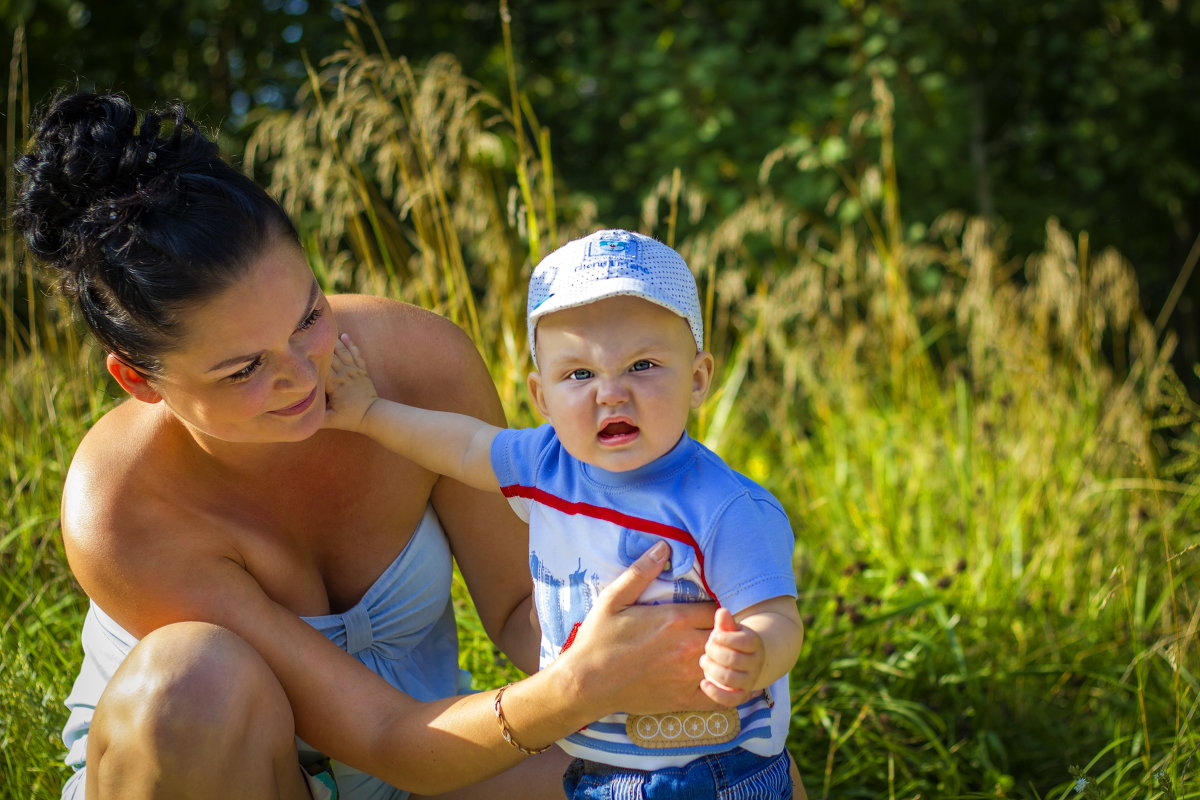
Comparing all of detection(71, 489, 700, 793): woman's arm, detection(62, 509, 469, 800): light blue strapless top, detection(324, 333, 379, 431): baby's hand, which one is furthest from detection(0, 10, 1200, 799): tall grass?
detection(324, 333, 379, 431): baby's hand

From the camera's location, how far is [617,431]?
4.68ft

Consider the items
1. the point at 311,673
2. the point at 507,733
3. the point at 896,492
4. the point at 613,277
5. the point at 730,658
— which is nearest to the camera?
the point at 730,658

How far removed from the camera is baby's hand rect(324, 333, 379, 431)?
172cm

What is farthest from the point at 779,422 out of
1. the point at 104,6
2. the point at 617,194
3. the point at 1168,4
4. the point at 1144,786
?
the point at 104,6

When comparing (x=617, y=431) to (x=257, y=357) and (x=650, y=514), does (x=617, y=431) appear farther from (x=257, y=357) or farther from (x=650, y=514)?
(x=257, y=357)

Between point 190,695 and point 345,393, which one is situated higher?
point 345,393

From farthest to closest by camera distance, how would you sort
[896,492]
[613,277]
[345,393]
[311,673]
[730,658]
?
[896,492], [345,393], [311,673], [613,277], [730,658]

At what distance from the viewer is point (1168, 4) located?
4914 millimetres

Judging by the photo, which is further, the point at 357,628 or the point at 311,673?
the point at 357,628

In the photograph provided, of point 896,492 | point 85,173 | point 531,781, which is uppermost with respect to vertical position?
point 85,173

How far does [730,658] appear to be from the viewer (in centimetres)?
129

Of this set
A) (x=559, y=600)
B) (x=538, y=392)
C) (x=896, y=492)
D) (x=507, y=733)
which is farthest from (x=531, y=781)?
(x=896, y=492)

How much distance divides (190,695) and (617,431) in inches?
26.1

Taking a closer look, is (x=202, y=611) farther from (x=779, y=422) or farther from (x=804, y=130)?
(x=804, y=130)
